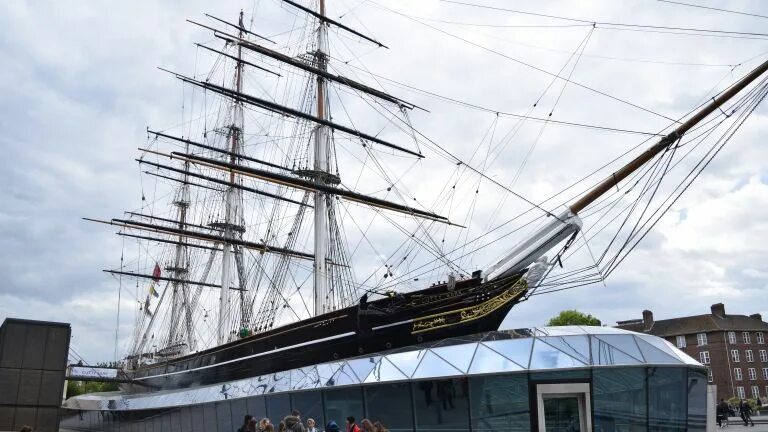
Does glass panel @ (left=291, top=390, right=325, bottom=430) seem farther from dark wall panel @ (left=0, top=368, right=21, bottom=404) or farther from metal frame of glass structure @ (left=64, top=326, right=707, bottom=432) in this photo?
dark wall panel @ (left=0, top=368, right=21, bottom=404)

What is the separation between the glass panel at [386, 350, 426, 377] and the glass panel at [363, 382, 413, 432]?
1.48 ft

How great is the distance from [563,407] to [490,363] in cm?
194

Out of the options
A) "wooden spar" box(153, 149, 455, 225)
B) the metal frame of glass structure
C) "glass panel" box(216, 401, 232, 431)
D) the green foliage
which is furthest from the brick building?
the green foliage

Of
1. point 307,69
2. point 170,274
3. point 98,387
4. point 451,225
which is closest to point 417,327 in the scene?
point 451,225

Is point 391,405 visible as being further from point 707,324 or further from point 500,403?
point 707,324

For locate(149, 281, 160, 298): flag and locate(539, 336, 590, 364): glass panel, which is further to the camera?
locate(149, 281, 160, 298): flag

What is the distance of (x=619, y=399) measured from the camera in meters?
15.0

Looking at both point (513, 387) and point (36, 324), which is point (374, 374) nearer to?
point (513, 387)

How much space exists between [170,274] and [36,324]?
42.9 meters

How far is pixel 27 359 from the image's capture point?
52.4 feet

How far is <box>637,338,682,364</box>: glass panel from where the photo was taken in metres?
15.5

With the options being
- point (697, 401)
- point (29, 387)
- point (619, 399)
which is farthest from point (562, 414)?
point (29, 387)

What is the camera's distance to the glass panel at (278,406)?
19.7 meters

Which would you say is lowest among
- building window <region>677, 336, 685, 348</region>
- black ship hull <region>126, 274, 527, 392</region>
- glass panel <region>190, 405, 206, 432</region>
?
glass panel <region>190, 405, 206, 432</region>
